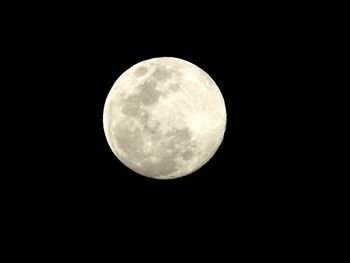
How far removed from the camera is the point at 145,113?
15.0ft

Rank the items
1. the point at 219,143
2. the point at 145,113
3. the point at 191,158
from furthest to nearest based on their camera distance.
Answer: the point at 219,143
the point at 191,158
the point at 145,113

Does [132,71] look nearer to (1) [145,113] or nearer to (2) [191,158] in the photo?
(1) [145,113]

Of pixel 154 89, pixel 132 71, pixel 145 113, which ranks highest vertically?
pixel 132 71

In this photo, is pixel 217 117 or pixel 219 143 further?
pixel 219 143

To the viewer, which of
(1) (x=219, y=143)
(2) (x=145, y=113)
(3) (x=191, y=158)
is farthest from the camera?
(1) (x=219, y=143)

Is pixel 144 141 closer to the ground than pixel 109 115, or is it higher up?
closer to the ground

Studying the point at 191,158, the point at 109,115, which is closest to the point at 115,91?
the point at 109,115

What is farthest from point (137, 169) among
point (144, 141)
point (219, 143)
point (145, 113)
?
point (219, 143)

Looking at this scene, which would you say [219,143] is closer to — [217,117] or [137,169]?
[217,117]

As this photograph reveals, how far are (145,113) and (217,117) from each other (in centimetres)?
105

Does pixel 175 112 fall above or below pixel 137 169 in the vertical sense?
above

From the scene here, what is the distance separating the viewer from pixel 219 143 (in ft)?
17.5

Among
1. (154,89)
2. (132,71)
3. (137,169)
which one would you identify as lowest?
(137,169)

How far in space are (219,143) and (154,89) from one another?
4.52 feet
